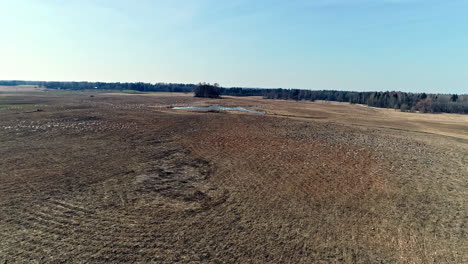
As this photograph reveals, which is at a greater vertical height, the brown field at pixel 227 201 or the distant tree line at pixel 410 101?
the distant tree line at pixel 410 101

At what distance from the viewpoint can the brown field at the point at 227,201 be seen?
32.6ft

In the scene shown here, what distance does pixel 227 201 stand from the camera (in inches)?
555

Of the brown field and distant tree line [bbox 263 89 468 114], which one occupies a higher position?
distant tree line [bbox 263 89 468 114]

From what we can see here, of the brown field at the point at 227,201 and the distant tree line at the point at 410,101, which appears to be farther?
the distant tree line at the point at 410,101

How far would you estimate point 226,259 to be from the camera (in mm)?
9430

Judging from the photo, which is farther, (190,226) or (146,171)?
(146,171)

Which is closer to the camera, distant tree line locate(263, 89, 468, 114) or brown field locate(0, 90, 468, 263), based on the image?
brown field locate(0, 90, 468, 263)

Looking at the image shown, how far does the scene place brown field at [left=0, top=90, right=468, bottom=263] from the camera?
995cm

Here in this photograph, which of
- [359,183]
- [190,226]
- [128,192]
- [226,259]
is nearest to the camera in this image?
[226,259]

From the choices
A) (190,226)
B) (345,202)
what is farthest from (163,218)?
(345,202)

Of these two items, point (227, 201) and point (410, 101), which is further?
point (410, 101)

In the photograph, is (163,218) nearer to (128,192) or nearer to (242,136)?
(128,192)

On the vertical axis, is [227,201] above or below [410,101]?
below

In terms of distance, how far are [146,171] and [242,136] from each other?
14.2 meters
